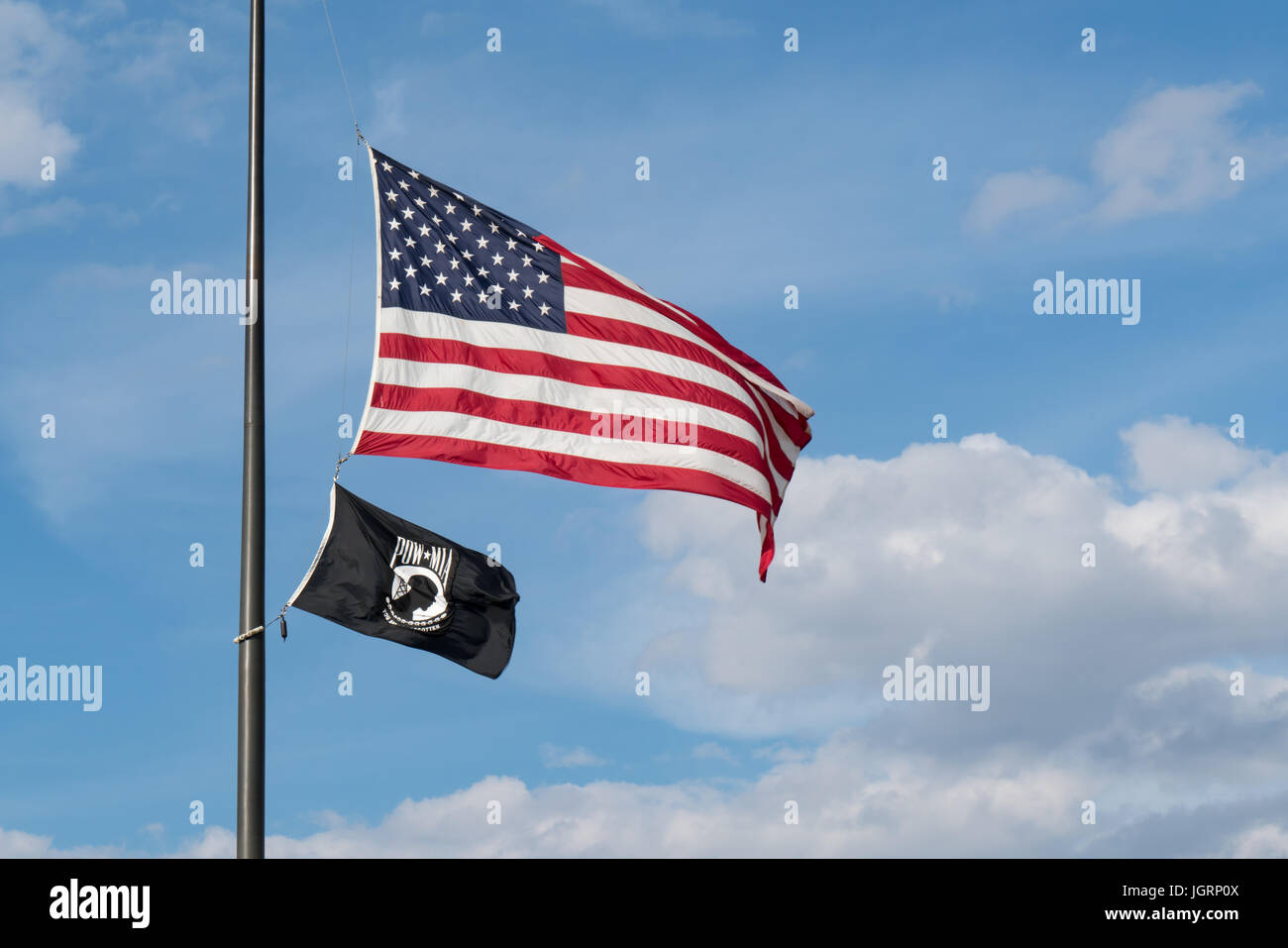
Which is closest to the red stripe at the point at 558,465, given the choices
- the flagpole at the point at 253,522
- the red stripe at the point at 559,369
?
the red stripe at the point at 559,369

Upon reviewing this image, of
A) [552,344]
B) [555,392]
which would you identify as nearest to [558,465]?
[555,392]

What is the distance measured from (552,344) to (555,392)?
64 centimetres

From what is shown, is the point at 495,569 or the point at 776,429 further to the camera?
the point at 776,429

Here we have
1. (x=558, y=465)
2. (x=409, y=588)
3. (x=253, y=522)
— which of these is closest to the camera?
(x=253, y=522)

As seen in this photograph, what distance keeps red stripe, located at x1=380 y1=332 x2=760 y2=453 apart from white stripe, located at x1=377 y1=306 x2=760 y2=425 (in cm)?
5

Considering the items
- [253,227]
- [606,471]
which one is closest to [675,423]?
[606,471]

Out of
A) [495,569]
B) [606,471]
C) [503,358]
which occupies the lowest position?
[495,569]

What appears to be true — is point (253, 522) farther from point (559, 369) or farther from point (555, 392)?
point (559, 369)

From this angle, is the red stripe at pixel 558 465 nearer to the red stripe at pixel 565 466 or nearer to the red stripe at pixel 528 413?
the red stripe at pixel 565 466

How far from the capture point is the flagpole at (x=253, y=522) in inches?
504

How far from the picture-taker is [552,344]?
18.0 m

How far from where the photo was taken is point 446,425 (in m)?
16.5
